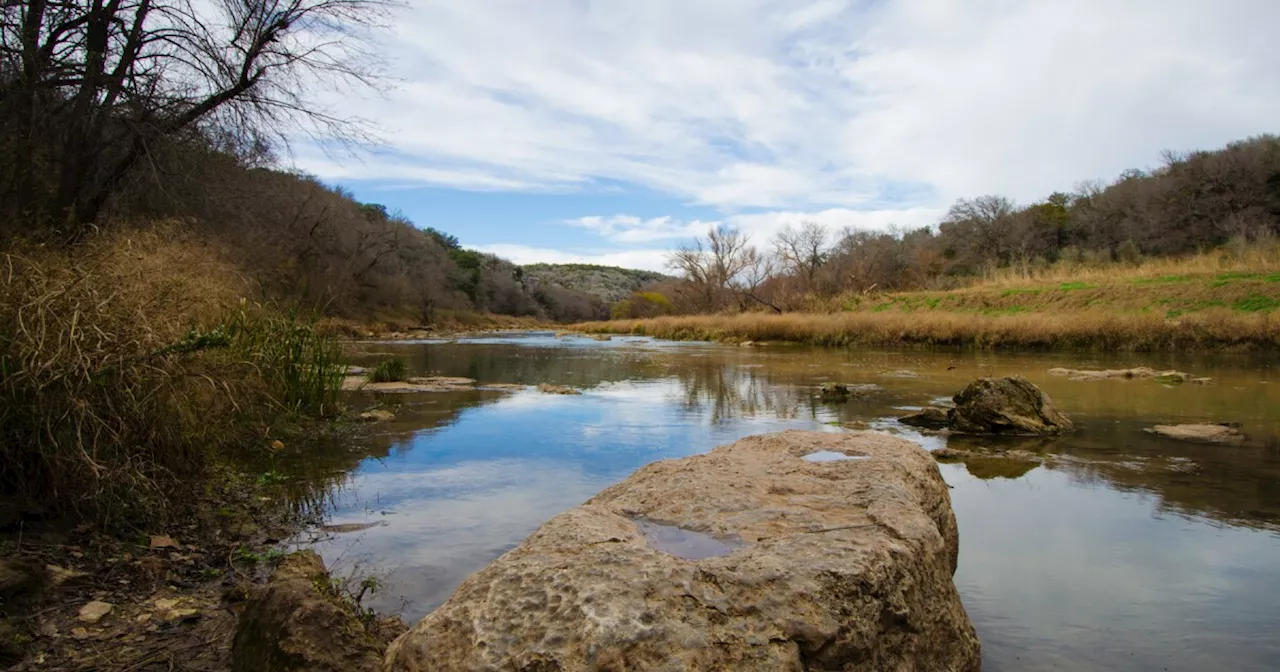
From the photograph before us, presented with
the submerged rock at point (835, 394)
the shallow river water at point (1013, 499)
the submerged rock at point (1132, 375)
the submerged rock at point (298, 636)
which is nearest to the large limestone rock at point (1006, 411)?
the shallow river water at point (1013, 499)

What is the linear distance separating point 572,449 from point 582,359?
1294cm

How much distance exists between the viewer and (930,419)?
23.5 ft

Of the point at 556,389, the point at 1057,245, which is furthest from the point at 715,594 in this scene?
the point at 1057,245

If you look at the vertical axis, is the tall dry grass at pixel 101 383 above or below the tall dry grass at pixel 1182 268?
below

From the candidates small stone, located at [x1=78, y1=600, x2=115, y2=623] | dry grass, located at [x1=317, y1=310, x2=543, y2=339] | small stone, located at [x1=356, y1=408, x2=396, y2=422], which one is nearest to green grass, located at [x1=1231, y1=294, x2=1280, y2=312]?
small stone, located at [x1=356, y1=408, x2=396, y2=422]

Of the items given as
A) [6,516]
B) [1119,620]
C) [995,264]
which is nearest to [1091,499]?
[1119,620]

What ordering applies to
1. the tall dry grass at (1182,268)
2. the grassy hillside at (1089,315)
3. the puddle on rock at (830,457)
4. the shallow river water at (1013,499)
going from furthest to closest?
1. the tall dry grass at (1182,268)
2. the grassy hillside at (1089,315)
3. the puddle on rock at (830,457)
4. the shallow river water at (1013,499)

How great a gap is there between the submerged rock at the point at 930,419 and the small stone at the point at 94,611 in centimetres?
674

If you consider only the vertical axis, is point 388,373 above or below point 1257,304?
below

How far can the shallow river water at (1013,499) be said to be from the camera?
2711mm

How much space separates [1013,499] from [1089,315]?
56.4 feet

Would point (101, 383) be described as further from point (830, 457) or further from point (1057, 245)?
point (1057, 245)

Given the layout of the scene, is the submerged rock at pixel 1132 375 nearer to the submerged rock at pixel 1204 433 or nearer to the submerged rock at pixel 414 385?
the submerged rock at pixel 1204 433

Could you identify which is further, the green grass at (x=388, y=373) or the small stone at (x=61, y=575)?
the green grass at (x=388, y=373)
